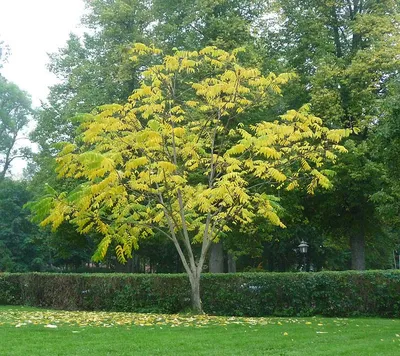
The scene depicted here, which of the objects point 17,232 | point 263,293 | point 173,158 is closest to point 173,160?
point 173,158

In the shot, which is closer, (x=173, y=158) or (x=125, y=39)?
(x=173, y=158)

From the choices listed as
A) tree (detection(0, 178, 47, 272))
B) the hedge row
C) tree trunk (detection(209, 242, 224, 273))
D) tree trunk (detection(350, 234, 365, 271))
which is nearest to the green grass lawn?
the hedge row

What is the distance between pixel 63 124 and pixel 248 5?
38.9 feet

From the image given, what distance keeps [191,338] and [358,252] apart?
1675cm

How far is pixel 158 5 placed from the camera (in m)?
27.2

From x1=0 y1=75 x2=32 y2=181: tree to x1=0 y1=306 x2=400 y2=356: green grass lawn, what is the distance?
135 feet

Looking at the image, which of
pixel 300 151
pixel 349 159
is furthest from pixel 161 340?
pixel 349 159

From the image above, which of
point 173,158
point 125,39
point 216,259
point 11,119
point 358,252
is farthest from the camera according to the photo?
point 11,119

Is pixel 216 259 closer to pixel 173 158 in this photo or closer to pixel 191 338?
pixel 173 158

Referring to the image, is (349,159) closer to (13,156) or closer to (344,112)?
(344,112)

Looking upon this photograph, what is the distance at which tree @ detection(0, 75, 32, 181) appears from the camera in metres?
50.4

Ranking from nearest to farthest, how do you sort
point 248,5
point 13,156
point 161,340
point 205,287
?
point 161,340
point 205,287
point 248,5
point 13,156

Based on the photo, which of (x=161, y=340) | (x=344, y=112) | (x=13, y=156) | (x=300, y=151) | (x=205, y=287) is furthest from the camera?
(x=13, y=156)

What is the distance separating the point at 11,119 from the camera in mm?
51062
